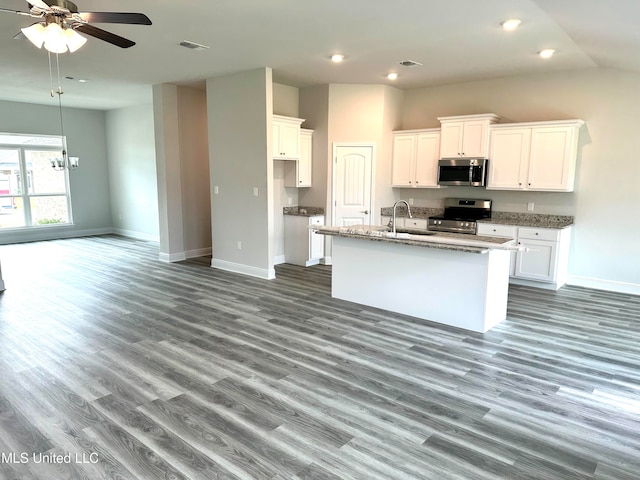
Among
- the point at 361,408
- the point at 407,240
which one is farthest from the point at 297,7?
the point at 361,408

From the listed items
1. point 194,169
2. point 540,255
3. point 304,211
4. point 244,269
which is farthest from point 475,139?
point 194,169

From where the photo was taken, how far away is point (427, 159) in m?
6.65

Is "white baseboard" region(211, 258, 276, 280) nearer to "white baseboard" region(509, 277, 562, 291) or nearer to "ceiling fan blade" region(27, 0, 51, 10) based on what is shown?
"white baseboard" region(509, 277, 562, 291)

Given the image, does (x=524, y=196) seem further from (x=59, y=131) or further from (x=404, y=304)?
(x=59, y=131)

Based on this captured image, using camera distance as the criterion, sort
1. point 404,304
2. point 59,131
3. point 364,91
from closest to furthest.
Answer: point 404,304 < point 364,91 < point 59,131

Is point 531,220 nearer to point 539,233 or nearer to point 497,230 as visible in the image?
point 539,233

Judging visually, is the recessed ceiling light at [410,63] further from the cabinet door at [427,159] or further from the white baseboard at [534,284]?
the white baseboard at [534,284]

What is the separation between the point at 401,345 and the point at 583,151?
13.2 ft

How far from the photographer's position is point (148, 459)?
2.28 meters

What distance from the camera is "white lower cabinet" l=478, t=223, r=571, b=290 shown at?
18.1 feet

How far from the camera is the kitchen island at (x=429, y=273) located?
4055 millimetres

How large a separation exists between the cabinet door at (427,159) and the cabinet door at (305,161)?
69.2 inches

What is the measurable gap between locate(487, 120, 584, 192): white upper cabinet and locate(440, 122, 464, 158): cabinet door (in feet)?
1.50

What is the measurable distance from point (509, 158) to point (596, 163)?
108 cm
